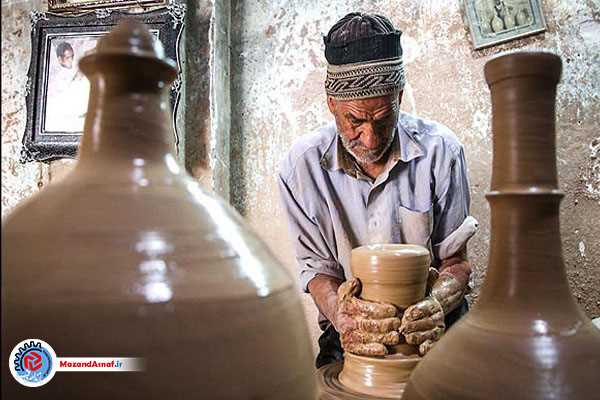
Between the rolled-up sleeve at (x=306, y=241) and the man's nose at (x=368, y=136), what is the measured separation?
39 centimetres

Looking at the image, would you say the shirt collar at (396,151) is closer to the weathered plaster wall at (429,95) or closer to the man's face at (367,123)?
the man's face at (367,123)

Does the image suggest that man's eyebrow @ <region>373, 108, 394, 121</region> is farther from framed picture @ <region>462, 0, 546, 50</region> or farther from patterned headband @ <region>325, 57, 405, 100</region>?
framed picture @ <region>462, 0, 546, 50</region>

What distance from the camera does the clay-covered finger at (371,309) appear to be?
146 centimetres

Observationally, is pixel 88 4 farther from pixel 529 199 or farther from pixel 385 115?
pixel 529 199

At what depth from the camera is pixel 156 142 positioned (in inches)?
26.2

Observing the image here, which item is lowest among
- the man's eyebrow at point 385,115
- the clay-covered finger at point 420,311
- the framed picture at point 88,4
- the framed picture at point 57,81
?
the clay-covered finger at point 420,311

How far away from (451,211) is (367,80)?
62 cm

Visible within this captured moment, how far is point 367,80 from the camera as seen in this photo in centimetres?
197

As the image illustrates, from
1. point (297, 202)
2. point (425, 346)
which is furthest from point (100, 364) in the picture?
point (297, 202)

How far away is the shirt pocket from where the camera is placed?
7.21 feet

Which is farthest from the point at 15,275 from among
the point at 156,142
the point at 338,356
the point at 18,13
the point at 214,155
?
the point at 18,13

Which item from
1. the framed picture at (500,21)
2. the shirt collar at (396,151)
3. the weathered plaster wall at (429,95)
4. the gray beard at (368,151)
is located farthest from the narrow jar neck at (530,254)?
the framed picture at (500,21)

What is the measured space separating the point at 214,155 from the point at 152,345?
254 centimetres

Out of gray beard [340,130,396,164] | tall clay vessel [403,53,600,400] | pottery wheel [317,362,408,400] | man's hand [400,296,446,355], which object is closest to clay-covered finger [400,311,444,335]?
man's hand [400,296,446,355]
